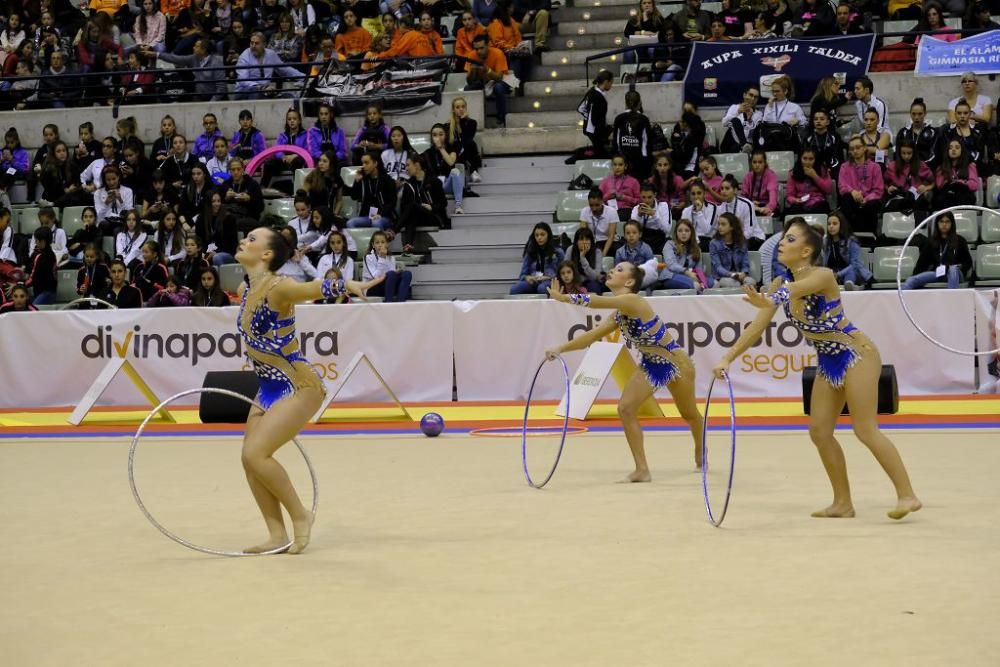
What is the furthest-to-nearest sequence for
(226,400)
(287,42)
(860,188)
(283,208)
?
(287,42) → (283,208) → (860,188) → (226,400)

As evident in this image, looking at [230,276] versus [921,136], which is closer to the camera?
→ [921,136]

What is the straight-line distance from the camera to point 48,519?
24.1 feet

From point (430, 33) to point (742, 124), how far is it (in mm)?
5469

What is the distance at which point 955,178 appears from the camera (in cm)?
1521

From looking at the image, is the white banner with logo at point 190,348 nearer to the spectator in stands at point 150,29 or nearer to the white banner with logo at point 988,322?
the white banner with logo at point 988,322

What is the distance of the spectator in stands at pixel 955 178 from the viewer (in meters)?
15.0

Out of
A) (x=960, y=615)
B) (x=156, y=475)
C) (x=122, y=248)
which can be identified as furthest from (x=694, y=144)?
(x=960, y=615)

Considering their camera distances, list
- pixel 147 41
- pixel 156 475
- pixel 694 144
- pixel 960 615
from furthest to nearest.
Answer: pixel 147 41 → pixel 694 144 → pixel 156 475 → pixel 960 615

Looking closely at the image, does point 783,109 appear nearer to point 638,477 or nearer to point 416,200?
point 416,200

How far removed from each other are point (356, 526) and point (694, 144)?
11.0 metres

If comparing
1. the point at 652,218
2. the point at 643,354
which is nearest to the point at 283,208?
the point at 652,218

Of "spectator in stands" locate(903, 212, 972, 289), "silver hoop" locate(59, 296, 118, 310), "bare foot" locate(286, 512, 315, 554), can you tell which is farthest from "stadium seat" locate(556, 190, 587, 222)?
"bare foot" locate(286, 512, 315, 554)

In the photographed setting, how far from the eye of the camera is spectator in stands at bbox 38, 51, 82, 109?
2058 cm

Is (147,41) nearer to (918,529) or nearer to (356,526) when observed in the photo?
(356,526)
